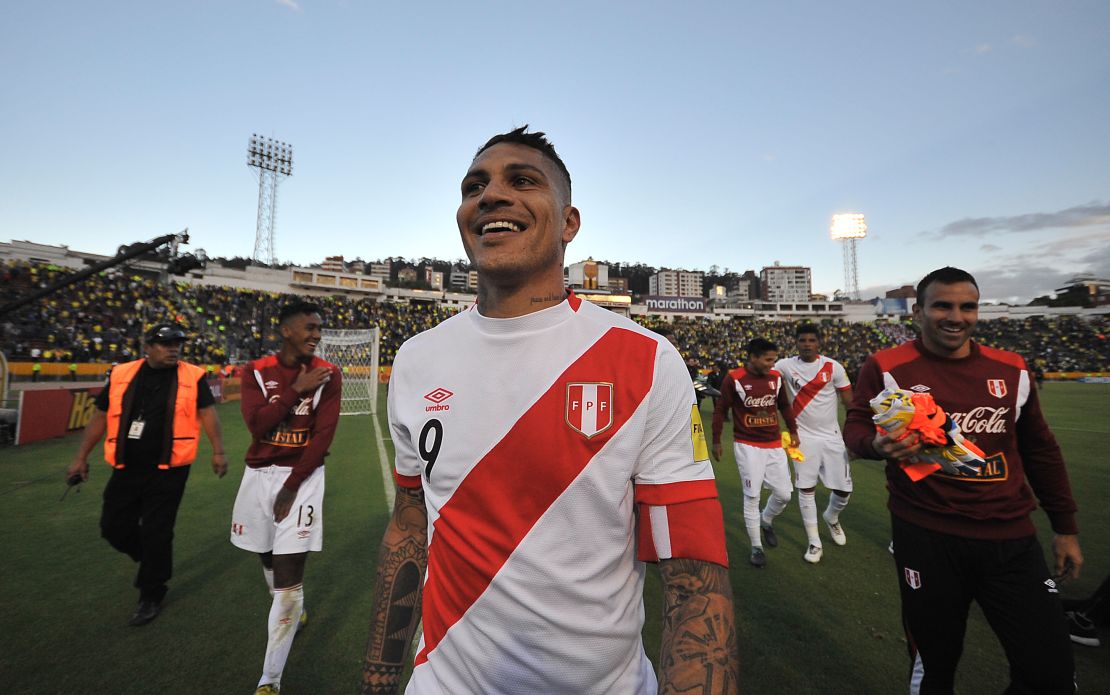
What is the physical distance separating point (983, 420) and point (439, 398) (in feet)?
10.4

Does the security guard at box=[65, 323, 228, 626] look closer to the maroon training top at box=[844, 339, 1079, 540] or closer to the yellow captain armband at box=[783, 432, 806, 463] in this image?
the maroon training top at box=[844, 339, 1079, 540]

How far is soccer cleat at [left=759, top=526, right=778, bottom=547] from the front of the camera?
6.22 meters

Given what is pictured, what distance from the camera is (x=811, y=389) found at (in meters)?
6.83

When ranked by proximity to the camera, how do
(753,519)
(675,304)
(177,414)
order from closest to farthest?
1. (177,414)
2. (753,519)
3. (675,304)

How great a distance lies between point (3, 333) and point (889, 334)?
83011 mm

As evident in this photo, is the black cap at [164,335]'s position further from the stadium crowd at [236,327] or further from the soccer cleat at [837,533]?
the stadium crowd at [236,327]

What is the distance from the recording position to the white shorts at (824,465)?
21.0 ft

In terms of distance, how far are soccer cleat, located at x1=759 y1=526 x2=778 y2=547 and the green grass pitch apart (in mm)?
174

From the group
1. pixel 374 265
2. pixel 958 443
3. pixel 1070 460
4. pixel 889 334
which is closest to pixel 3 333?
pixel 958 443

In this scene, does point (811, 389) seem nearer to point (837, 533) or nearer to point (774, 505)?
point (774, 505)

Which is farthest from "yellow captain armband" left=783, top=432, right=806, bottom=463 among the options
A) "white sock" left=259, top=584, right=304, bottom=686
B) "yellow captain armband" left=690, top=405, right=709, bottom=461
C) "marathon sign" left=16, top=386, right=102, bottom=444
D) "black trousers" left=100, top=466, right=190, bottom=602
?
"marathon sign" left=16, top=386, right=102, bottom=444

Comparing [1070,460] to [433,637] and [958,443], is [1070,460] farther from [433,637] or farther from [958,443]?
[433,637]

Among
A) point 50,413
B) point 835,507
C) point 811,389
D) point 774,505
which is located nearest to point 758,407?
point 811,389

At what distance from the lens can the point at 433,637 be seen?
1.47 metres
